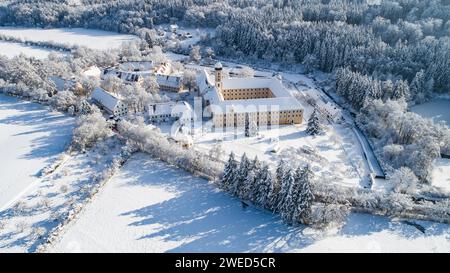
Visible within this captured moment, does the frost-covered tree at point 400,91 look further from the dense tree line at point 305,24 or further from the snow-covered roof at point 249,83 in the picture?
the snow-covered roof at point 249,83

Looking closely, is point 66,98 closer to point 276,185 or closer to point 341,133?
point 276,185

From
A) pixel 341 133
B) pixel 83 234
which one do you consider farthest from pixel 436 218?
pixel 83 234

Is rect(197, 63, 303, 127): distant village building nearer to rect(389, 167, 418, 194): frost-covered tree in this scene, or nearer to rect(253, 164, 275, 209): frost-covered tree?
rect(253, 164, 275, 209): frost-covered tree

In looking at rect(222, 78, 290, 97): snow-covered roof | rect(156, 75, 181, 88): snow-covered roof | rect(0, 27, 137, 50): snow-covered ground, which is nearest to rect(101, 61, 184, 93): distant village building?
rect(156, 75, 181, 88): snow-covered roof

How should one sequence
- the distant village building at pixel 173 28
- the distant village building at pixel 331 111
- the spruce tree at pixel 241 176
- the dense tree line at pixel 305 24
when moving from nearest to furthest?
the spruce tree at pixel 241 176
the distant village building at pixel 331 111
the dense tree line at pixel 305 24
the distant village building at pixel 173 28

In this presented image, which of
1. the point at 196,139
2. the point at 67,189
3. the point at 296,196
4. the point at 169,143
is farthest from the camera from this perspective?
the point at 196,139

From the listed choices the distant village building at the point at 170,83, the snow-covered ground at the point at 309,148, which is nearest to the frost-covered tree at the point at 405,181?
the snow-covered ground at the point at 309,148
